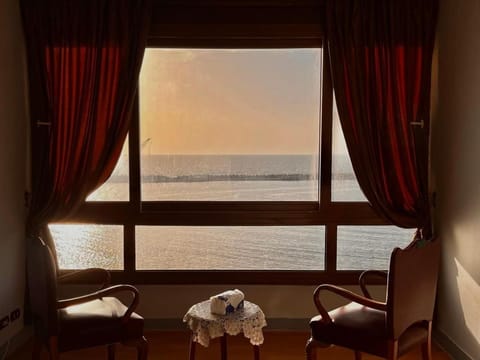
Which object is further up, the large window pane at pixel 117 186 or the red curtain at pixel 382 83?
the red curtain at pixel 382 83

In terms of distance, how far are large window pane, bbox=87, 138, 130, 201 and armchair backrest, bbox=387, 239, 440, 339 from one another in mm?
2078

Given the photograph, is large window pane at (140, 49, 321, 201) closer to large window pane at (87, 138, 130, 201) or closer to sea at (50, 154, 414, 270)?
sea at (50, 154, 414, 270)

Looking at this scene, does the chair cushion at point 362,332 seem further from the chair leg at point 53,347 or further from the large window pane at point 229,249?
the chair leg at point 53,347

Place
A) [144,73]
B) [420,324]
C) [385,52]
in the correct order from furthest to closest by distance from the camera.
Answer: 1. [144,73]
2. [385,52]
3. [420,324]

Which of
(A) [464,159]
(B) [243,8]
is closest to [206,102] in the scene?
(B) [243,8]

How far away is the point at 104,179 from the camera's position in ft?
11.2

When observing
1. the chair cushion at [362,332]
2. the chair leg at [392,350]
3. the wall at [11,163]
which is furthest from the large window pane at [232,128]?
the chair leg at [392,350]

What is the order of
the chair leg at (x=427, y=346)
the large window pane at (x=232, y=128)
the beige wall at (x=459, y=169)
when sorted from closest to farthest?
the chair leg at (x=427, y=346), the beige wall at (x=459, y=169), the large window pane at (x=232, y=128)

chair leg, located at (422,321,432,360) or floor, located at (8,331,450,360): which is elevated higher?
chair leg, located at (422,321,432,360)

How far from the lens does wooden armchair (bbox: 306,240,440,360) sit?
2.48m

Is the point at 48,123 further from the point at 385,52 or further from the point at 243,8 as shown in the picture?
the point at 385,52

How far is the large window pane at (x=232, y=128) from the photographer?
3643mm

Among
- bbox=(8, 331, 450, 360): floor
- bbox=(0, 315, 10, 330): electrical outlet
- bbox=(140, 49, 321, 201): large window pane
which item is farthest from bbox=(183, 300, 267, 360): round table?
bbox=(0, 315, 10, 330): electrical outlet

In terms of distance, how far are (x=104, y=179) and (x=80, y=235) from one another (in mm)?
551
